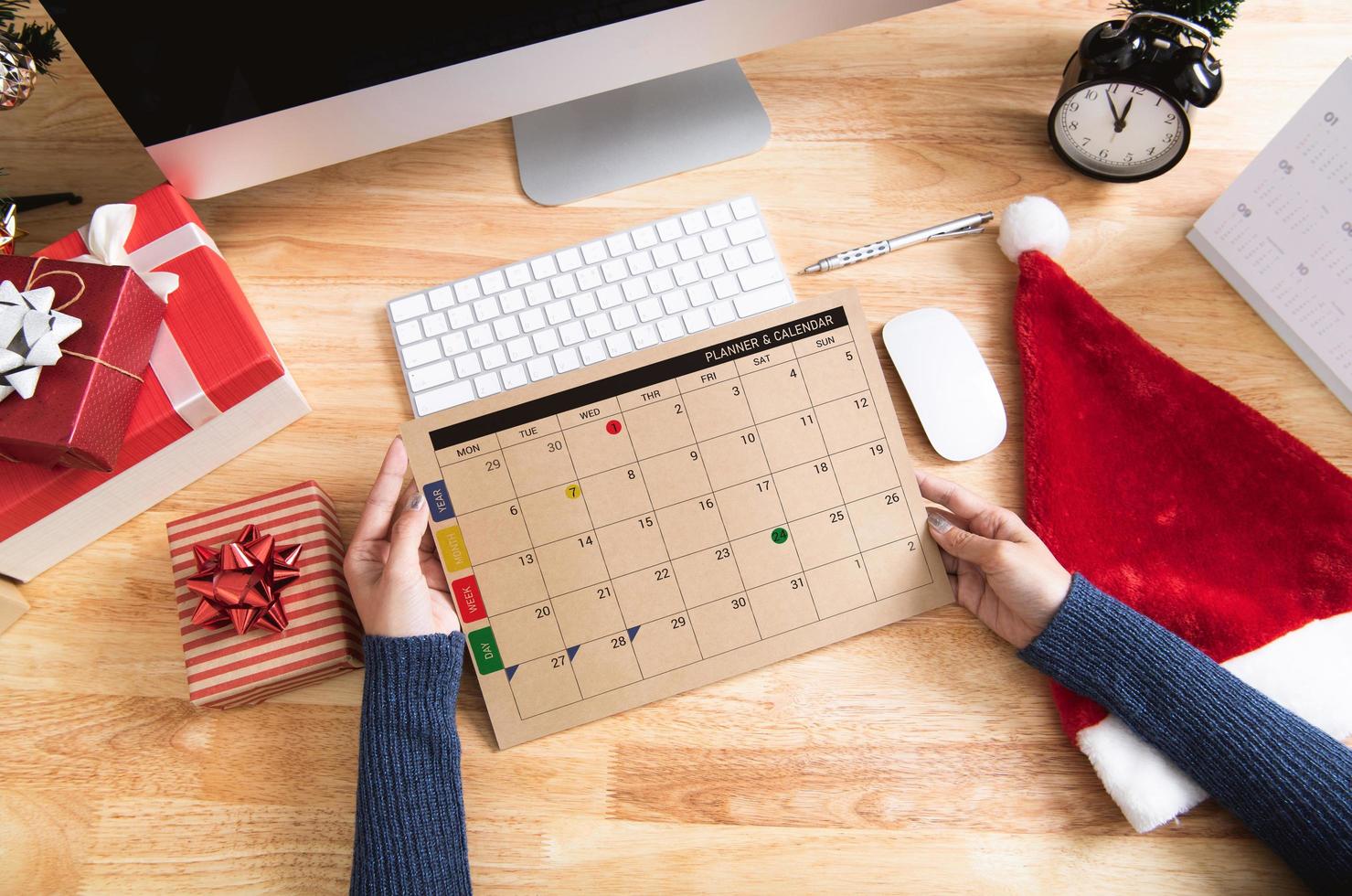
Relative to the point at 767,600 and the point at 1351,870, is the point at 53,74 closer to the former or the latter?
the point at 767,600

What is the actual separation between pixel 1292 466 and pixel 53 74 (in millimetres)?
1306

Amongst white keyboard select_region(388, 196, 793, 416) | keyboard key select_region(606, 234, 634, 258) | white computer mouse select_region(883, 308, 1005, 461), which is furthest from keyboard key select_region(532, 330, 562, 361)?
white computer mouse select_region(883, 308, 1005, 461)

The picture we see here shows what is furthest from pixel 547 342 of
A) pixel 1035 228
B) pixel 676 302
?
pixel 1035 228

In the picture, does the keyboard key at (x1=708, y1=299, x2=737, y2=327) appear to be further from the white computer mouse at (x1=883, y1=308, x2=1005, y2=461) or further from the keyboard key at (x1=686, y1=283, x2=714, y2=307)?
the white computer mouse at (x1=883, y1=308, x2=1005, y2=461)

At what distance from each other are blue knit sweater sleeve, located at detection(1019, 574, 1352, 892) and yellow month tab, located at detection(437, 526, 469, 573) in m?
0.49

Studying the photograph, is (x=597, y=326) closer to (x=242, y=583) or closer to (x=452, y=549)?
(x=452, y=549)

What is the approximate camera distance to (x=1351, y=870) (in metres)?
0.65

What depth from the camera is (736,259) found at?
32.0 inches

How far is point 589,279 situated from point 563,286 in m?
0.03

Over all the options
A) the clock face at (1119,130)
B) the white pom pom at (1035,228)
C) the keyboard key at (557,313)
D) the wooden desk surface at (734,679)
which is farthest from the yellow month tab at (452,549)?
the clock face at (1119,130)

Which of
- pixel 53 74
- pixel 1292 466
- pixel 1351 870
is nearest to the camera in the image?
pixel 1351 870

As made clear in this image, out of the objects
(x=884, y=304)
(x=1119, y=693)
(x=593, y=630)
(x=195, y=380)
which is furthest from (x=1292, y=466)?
(x=195, y=380)

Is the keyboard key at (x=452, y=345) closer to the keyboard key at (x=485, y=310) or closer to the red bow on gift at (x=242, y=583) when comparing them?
the keyboard key at (x=485, y=310)

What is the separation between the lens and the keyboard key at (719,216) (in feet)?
2.71
